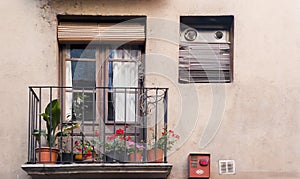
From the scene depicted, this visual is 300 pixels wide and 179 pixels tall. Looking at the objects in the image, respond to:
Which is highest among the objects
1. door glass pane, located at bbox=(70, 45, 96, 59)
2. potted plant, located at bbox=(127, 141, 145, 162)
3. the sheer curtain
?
door glass pane, located at bbox=(70, 45, 96, 59)

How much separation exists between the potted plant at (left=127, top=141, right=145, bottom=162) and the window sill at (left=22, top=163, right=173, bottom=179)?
0.18 m

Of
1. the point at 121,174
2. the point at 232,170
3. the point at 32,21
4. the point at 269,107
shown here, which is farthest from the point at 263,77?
the point at 32,21

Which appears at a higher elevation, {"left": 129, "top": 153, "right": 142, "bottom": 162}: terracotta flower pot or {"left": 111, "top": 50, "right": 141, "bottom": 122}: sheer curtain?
{"left": 111, "top": 50, "right": 141, "bottom": 122}: sheer curtain

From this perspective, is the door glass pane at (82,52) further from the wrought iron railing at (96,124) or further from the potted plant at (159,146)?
the potted plant at (159,146)

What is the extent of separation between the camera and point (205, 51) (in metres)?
9.88

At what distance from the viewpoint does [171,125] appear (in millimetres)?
9461

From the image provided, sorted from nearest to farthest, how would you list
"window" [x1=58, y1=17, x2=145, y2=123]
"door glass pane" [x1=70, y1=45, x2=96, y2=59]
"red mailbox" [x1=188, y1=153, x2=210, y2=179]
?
"red mailbox" [x1=188, y1=153, x2=210, y2=179]
"window" [x1=58, y1=17, x2=145, y2=123]
"door glass pane" [x1=70, y1=45, x2=96, y2=59]

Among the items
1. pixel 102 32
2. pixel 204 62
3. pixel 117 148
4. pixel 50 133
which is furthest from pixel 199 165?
pixel 102 32

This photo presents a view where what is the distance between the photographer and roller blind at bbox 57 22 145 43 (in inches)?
383

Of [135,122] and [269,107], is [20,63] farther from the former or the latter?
[269,107]

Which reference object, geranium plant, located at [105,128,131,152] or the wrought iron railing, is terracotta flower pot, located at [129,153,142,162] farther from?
geranium plant, located at [105,128,131,152]

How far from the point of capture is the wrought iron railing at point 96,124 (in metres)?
9.05

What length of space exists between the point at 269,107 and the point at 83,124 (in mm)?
2434

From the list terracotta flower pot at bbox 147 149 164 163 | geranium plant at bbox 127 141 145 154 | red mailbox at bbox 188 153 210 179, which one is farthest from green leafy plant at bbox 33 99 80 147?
red mailbox at bbox 188 153 210 179
